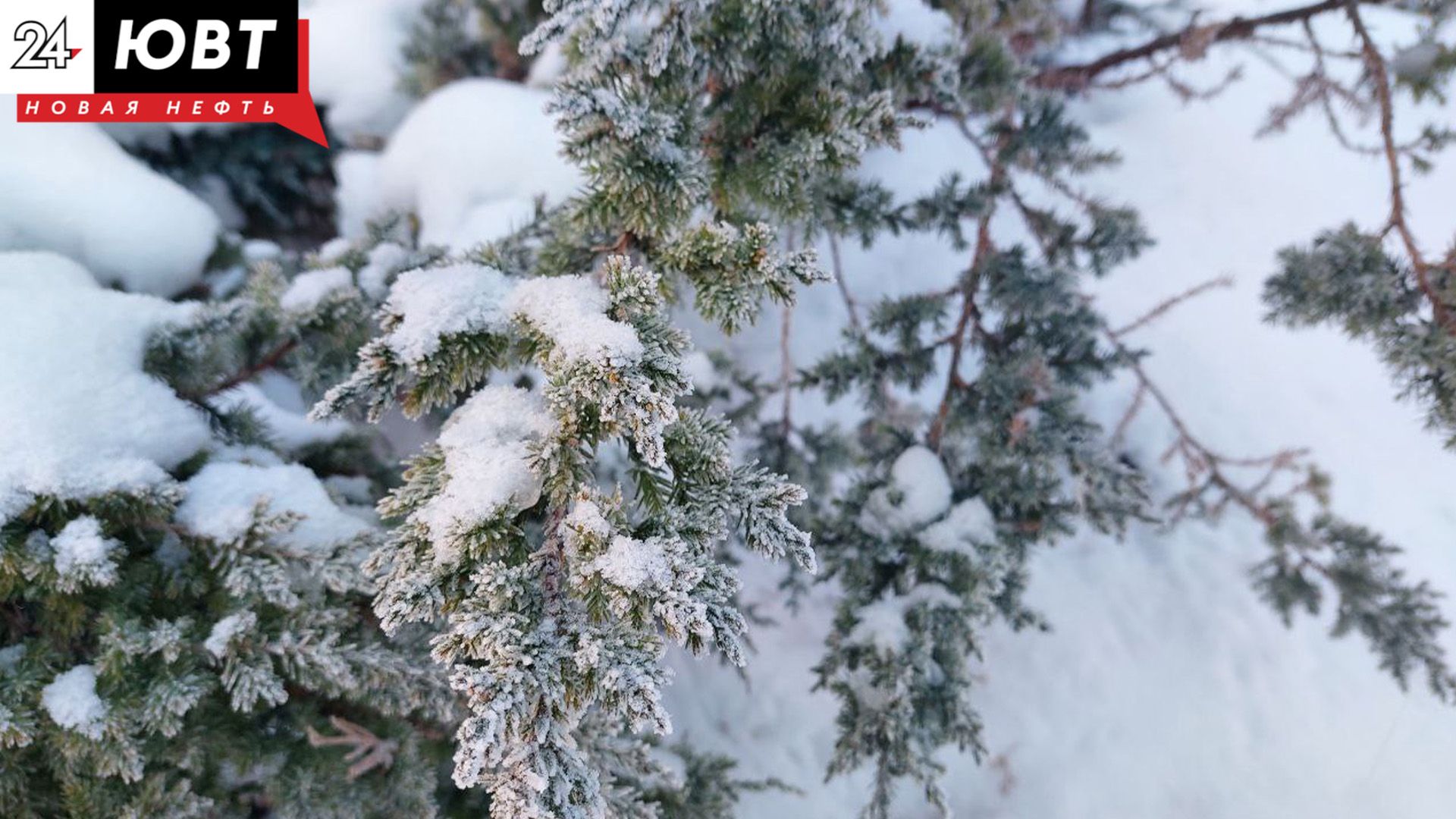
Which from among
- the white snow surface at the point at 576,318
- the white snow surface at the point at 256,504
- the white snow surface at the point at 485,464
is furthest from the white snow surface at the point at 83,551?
the white snow surface at the point at 576,318

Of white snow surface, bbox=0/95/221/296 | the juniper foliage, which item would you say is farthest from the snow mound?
the juniper foliage

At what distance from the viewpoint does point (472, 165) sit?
2934 mm

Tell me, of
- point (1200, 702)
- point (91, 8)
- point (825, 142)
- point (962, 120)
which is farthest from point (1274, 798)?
point (91, 8)

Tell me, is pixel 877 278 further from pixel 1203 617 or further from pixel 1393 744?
pixel 1393 744

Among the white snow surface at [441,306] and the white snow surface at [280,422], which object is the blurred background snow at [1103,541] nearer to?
the white snow surface at [280,422]

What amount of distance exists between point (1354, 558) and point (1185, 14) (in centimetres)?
362

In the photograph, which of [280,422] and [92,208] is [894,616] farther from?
[92,208]

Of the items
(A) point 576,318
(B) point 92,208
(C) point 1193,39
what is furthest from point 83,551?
(C) point 1193,39

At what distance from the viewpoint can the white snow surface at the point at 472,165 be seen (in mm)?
2736

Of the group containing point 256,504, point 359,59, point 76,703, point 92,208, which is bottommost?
point 76,703

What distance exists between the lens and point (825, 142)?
4.89 feet

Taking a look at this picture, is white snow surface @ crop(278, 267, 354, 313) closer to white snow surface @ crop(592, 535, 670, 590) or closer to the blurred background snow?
the blurred background snow

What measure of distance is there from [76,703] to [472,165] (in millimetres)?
2084

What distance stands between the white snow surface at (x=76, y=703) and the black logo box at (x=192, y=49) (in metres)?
1.69
